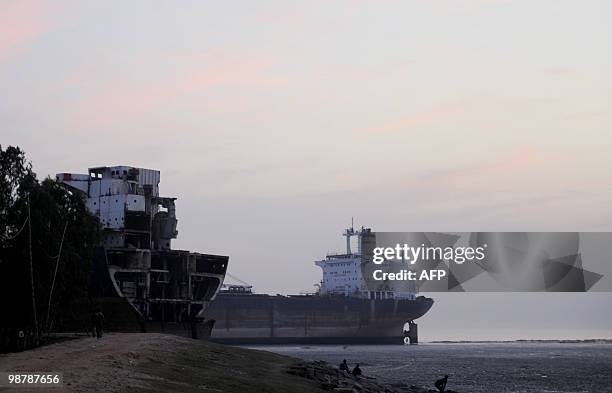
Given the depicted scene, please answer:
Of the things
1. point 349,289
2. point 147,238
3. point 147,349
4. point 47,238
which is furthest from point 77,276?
point 349,289

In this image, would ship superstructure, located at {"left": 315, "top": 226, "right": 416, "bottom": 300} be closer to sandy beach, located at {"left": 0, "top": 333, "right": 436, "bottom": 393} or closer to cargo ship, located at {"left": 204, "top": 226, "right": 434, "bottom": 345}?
cargo ship, located at {"left": 204, "top": 226, "right": 434, "bottom": 345}

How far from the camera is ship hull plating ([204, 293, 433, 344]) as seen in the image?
15412 centimetres

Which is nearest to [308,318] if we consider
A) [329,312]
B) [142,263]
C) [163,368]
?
[329,312]

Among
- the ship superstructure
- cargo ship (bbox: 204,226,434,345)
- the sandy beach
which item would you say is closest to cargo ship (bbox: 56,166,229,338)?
the sandy beach

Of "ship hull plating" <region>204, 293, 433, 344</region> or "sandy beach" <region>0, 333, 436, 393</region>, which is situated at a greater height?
"ship hull plating" <region>204, 293, 433, 344</region>

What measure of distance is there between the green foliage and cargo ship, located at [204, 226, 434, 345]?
9509 centimetres

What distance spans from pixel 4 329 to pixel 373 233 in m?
140

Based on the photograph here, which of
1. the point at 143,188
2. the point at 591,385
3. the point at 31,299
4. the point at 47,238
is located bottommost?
the point at 591,385

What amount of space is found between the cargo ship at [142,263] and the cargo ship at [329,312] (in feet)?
186

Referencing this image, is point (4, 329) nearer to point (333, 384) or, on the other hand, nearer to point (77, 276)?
point (77, 276)

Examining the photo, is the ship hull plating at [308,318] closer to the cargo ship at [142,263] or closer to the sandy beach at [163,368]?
the cargo ship at [142,263]

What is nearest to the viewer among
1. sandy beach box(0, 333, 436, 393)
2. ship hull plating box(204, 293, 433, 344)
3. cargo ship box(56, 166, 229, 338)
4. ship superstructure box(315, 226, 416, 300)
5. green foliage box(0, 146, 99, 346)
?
sandy beach box(0, 333, 436, 393)

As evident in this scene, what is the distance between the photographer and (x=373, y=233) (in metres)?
187

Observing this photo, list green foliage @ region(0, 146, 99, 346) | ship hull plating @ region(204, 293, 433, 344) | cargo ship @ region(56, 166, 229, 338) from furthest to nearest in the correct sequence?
ship hull plating @ region(204, 293, 433, 344), cargo ship @ region(56, 166, 229, 338), green foliage @ region(0, 146, 99, 346)
